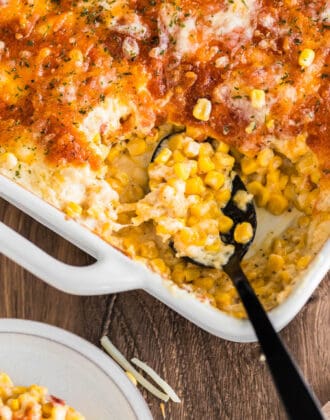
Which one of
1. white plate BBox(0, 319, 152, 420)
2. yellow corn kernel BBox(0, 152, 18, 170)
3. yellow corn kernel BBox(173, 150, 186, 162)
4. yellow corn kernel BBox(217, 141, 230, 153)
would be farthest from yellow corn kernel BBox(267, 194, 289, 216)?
yellow corn kernel BBox(0, 152, 18, 170)

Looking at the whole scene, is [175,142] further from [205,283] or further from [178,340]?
[178,340]

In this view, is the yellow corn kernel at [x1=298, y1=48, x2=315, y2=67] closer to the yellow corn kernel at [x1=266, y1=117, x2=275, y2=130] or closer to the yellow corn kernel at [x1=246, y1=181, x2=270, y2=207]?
the yellow corn kernel at [x1=266, y1=117, x2=275, y2=130]

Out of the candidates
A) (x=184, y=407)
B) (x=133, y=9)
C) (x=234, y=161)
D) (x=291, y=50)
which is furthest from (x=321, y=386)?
(x=133, y=9)

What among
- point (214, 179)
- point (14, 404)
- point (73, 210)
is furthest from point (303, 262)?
point (14, 404)

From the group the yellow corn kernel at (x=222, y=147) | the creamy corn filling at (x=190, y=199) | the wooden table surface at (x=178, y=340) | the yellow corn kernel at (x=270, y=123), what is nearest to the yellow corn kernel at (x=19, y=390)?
the wooden table surface at (x=178, y=340)

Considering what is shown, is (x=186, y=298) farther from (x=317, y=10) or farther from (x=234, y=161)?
(x=317, y=10)
